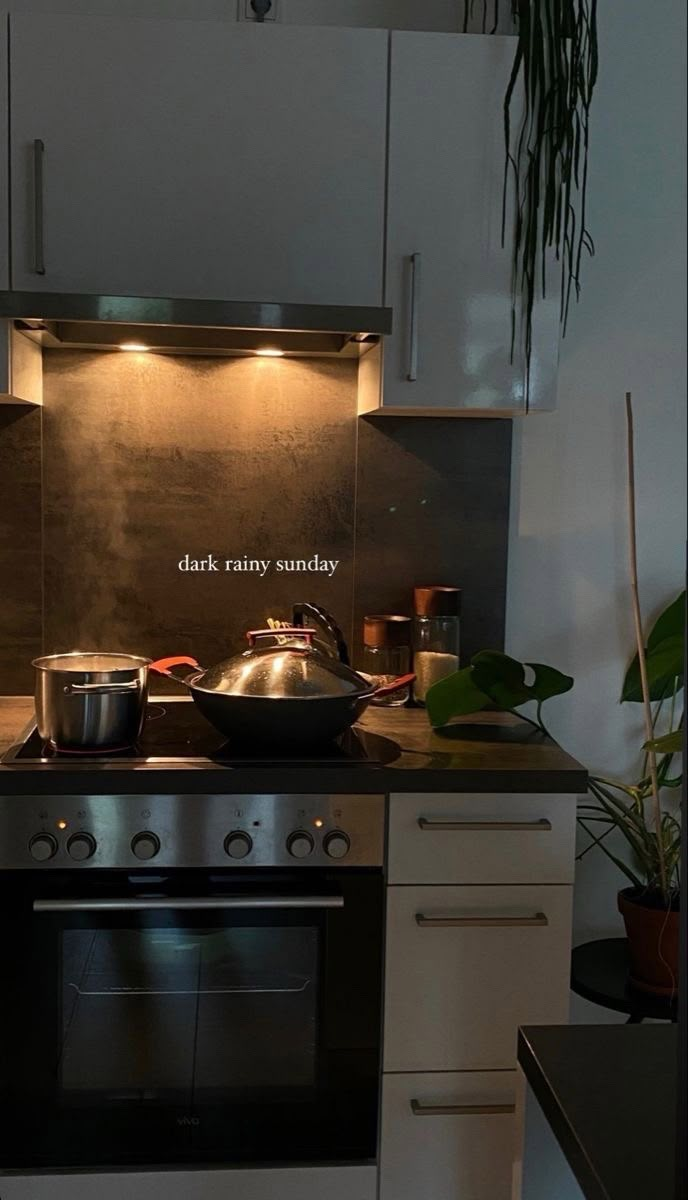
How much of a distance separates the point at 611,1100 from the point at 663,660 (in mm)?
1616

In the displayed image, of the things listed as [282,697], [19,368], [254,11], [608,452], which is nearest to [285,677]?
[282,697]

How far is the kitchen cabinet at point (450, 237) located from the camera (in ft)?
7.59

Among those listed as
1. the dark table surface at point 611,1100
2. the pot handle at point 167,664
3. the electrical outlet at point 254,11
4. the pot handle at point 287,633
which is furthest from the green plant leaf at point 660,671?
the electrical outlet at point 254,11

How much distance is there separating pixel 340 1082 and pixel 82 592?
117 centimetres

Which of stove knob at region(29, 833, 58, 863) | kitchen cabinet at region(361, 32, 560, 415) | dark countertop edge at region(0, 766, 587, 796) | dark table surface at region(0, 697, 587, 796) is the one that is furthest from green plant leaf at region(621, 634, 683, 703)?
stove knob at region(29, 833, 58, 863)

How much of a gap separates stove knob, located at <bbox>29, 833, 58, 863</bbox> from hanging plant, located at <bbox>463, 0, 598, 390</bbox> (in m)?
1.27

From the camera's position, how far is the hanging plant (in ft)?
7.57

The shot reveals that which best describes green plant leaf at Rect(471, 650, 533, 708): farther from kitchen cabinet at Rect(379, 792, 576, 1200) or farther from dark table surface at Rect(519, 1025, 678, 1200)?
dark table surface at Rect(519, 1025, 678, 1200)

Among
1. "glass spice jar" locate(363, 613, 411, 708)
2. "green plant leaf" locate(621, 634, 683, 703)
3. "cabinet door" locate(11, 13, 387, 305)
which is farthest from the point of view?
"glass spice jar" locate(363, 613, 411, 708)

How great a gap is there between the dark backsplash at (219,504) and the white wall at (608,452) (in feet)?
0.31

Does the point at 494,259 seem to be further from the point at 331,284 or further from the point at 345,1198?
the point at 345,1198

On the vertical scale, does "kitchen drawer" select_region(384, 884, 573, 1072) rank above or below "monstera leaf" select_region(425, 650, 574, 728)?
below

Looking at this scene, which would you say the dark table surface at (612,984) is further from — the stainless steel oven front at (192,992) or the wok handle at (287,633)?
the wok handle at (287,633)

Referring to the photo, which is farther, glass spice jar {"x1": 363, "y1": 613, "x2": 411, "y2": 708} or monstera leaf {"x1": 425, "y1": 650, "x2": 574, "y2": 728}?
glass spice jar {"x1": 363, "y1": 613, "x2": 411, "y2": 708}
